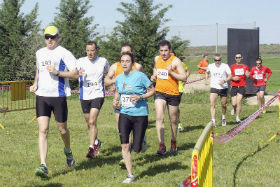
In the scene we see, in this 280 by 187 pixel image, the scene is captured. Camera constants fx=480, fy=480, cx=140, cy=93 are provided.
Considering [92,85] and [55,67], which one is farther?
[92,85]

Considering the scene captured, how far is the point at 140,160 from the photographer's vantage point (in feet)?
27.6

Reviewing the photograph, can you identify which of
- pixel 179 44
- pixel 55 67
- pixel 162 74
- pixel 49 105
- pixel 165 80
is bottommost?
pixel 49 105

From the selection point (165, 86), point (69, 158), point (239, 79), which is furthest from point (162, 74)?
point (239, 79)

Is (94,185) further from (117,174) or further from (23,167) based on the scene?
(23,167)

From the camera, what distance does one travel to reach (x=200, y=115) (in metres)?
16.0

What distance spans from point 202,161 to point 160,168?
11.7ft

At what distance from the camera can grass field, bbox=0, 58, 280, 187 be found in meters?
6.93

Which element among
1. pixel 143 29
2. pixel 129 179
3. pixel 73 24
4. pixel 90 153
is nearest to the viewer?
pixel 129 179

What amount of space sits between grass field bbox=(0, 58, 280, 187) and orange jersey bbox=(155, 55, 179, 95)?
1.20m

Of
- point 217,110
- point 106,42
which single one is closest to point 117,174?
point 217,110

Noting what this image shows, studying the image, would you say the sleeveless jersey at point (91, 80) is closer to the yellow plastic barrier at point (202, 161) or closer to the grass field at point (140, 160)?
the grass field at point (140, 160)

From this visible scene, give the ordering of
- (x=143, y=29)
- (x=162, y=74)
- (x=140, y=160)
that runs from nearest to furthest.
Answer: (x=140, y=160) → (x=162, y=74) → (x=143, y=29)

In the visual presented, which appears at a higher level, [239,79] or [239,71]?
[239,71]

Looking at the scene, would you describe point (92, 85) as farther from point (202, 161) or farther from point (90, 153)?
point (202, 161)
